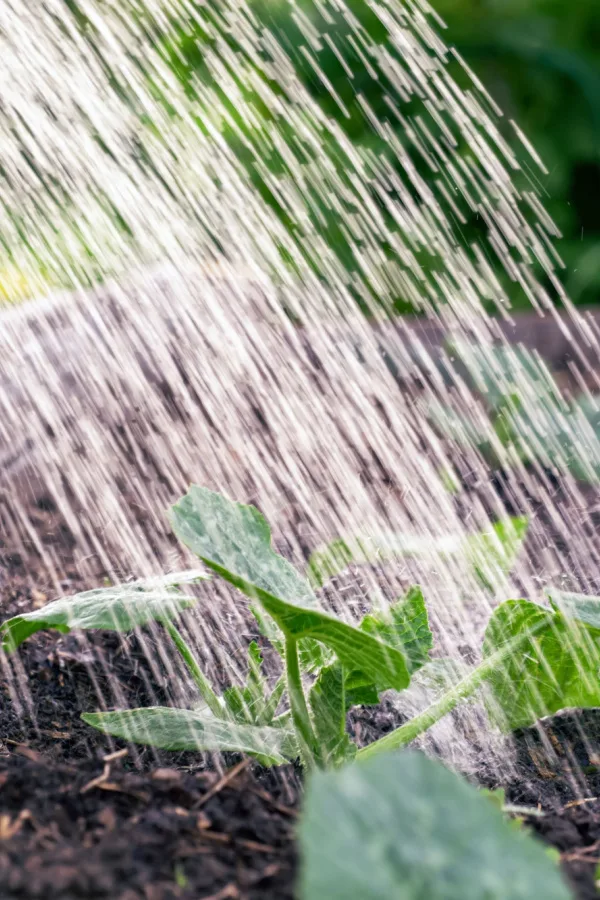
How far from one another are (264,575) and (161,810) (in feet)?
0.74

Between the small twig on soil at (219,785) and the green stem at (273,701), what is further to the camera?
the green stem at (273,701)

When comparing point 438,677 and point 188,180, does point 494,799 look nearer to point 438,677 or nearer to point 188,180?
point 438,677

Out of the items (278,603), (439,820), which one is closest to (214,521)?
(278,603)

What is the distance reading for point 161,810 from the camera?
78 centimetres

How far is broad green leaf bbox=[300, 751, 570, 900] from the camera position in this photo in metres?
0.52

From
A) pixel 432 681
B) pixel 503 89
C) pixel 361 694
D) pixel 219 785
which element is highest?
pixel 503 89

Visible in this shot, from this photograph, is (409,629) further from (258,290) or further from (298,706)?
(258,290)

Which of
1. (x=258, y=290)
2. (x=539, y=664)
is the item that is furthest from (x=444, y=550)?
(x=258, y=290)

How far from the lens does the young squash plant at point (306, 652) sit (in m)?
0.85

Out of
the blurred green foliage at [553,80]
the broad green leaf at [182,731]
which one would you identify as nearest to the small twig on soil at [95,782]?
the broad green leaf at [182,731]

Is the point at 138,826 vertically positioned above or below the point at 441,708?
above

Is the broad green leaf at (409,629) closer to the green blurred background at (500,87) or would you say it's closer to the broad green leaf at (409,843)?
the broad green leaf at (409,843)

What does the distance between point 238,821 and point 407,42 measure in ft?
13.3

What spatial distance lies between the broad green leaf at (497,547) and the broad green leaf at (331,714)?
0.36 m
